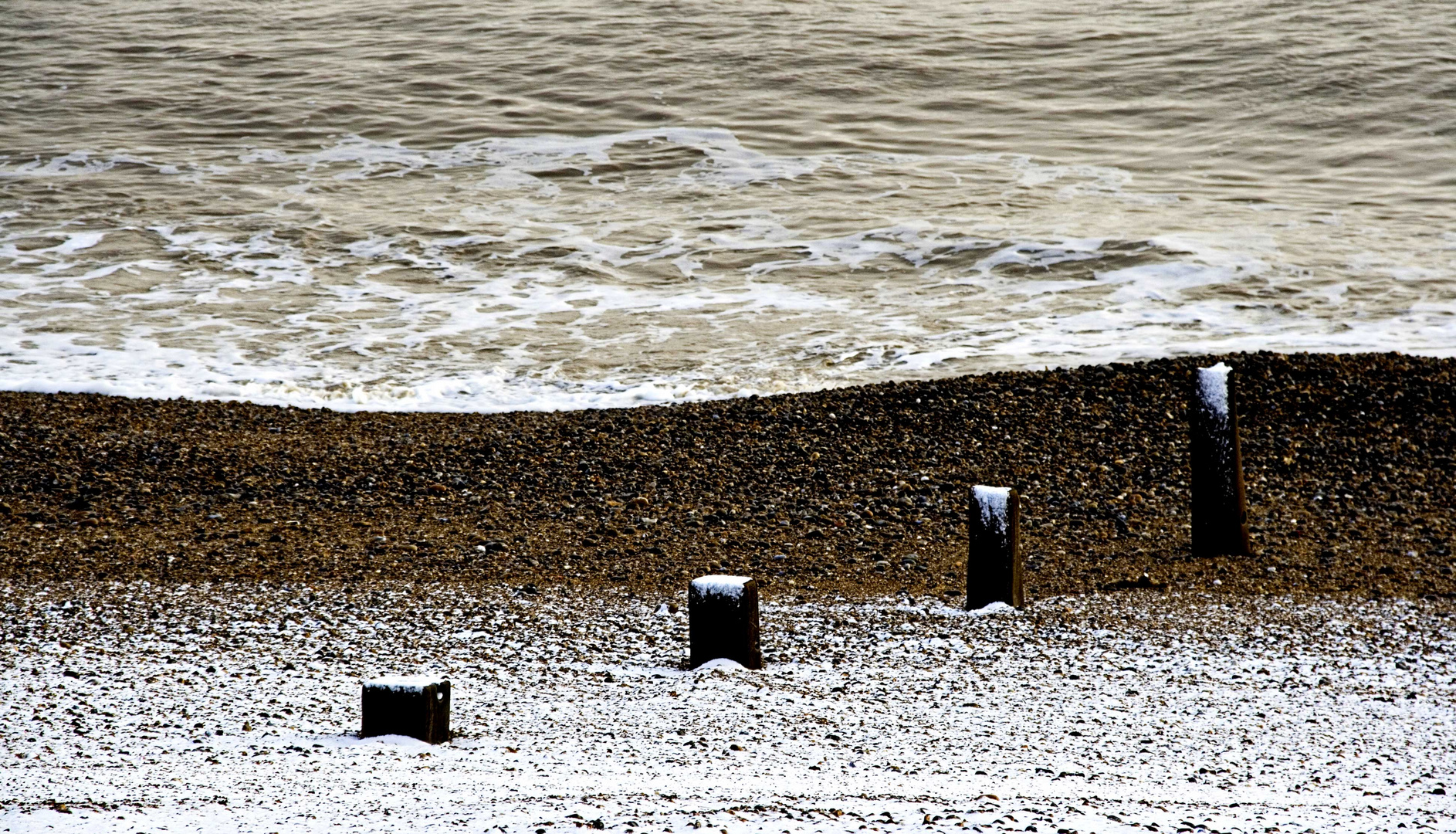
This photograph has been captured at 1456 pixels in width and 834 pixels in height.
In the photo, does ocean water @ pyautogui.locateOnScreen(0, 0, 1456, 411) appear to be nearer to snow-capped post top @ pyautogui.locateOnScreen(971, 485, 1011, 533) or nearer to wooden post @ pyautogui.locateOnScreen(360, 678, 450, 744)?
snow-capped post top @ pyautogui.locateOnScreen(971, 485, 1011, 533)

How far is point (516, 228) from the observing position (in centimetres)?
1332

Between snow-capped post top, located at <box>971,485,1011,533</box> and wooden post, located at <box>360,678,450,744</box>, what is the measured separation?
1977mm

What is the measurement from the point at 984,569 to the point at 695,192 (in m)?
10.8

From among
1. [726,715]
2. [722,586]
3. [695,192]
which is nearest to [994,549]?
[722,586]

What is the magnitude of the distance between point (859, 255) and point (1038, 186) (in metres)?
3.60

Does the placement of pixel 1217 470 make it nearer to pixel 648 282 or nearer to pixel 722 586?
pixel 722 586

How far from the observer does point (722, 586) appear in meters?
3.97

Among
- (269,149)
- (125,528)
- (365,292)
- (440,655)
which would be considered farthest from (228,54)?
(440,655)

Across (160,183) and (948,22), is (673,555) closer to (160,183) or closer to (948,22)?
(160,183)

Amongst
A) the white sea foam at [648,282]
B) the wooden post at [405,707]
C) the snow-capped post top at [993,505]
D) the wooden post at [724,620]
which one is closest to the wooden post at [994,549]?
the snow-capped post top at [993,505]

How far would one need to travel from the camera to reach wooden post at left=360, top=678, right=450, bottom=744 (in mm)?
3303

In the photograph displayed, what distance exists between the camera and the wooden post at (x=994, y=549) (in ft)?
14.6

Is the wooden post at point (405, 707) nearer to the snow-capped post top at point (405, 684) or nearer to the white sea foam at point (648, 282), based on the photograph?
the snow-capped post top at point (405, 684)

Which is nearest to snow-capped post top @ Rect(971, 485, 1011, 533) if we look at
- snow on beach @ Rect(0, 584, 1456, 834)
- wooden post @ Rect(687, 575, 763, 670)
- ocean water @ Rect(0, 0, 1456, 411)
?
snow on beach @ Rect(0, 584, 1456, 834)
